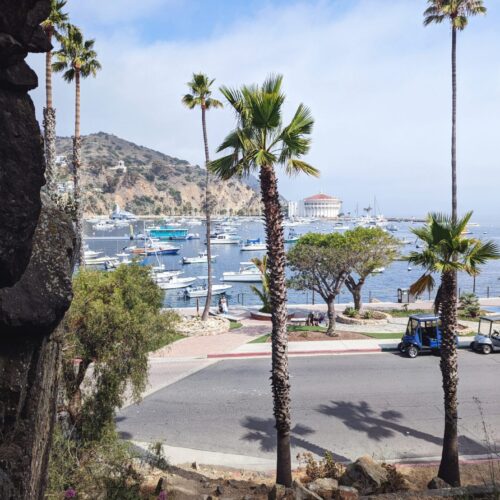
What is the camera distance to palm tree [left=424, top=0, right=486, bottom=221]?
22688mm

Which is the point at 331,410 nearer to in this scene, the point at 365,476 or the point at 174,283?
the point at 365,476

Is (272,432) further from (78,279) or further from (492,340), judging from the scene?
(492,340)

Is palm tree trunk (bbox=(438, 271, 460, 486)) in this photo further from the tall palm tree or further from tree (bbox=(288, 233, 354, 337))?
tree (bbox=(288, 233, 354, 337))

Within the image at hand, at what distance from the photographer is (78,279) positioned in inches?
435

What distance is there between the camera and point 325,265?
25.1 m

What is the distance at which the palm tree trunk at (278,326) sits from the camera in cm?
1044

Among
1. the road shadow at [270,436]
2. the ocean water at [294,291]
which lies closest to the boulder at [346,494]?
the road shadow at [270,436]

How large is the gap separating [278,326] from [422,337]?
1261 centimetres

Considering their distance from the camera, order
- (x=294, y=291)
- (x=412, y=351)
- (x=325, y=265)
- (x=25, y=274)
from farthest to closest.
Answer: (x=294, y=291) < (x=325, y=265) < (x=412, y=351) < (x=25, y=274)

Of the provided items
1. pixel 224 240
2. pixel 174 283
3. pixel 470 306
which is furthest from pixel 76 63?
pixel 224 240

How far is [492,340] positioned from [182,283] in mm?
45216

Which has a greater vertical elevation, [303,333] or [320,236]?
[320,236]

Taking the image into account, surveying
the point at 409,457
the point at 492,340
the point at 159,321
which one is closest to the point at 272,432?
the point at 409,457

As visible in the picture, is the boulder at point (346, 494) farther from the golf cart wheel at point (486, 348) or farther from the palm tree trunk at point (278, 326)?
the golf cart wheel at point (486, 348)
